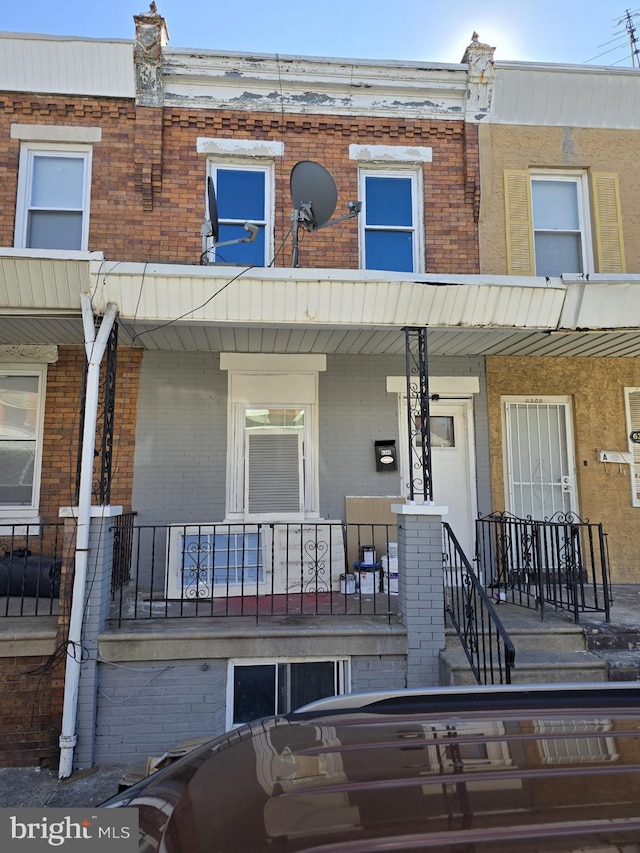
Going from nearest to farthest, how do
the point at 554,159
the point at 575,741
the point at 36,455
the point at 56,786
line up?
the point at 575,741 → the point at 56,786 → the point at 36,455 → the point at 554,159

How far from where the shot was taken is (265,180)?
784cm

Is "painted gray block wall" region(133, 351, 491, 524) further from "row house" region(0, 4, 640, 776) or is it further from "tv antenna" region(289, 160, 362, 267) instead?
"tv antenna" region(289, 160, 362, 267)

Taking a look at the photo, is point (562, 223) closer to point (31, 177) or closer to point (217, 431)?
point (217, 431)

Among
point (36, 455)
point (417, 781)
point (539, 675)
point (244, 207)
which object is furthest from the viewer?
point (244, 207)

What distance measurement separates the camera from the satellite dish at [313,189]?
20.5 ft

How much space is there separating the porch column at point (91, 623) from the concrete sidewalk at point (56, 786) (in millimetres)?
163

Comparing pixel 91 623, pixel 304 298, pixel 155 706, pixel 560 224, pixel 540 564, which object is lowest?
pixel 155 706

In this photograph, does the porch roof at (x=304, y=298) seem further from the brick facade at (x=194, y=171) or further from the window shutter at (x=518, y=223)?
the window shutter at (x=518, y=223)

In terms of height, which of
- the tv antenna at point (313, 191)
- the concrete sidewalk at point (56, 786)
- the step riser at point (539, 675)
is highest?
the tv antenna at point (313, 191)

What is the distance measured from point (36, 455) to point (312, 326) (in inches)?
161

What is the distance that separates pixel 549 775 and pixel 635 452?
7.45 meters

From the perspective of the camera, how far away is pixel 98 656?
4.85m

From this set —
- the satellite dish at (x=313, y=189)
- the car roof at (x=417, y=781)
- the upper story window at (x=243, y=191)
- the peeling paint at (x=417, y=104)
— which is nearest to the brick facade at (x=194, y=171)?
the upper story window at (x=243, y=191)

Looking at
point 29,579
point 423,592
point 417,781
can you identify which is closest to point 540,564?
point 423,592
